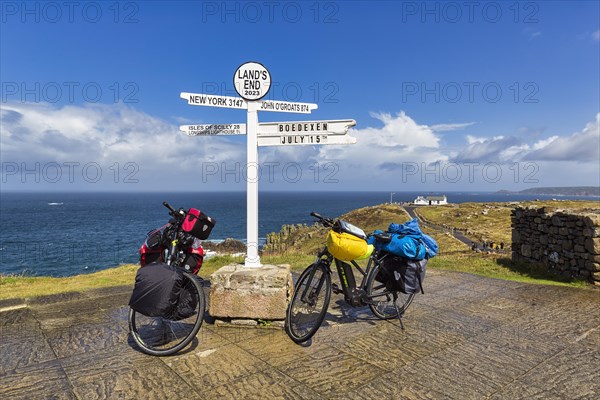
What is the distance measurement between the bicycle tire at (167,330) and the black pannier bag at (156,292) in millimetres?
219

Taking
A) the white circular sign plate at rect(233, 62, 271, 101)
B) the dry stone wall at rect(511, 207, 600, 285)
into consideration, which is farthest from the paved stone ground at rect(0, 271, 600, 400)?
the white circular sign plate at rect(233, 62, 271, 101)

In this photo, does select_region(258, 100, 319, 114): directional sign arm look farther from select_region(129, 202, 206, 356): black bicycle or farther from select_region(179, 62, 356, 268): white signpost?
select_region(129, 202, 206, 356): black bicycle

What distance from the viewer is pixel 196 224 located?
4.18 meters

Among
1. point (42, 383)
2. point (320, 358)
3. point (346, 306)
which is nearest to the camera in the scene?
point (42, 383)

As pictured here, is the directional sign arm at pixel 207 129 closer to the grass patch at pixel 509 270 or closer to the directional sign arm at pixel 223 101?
the directional sign arm at pixel 223 101

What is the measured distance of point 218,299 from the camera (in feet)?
15.9

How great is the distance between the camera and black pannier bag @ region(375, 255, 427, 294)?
4762 millimetres

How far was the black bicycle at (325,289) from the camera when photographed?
14.5 feet

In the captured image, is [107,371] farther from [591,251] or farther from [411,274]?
[591,251]

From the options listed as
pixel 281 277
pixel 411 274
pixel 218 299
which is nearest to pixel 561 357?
pixel 411 274

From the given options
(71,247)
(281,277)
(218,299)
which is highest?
(281,277)

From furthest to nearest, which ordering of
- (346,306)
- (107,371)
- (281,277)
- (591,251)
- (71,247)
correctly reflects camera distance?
(71,247), (591,251), (346,306), (281,277), (107,371)

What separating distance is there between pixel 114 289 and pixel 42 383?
4.09 m

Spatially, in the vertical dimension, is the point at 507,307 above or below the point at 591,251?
below
